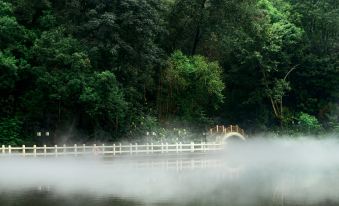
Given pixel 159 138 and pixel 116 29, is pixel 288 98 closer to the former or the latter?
pixel 159 138

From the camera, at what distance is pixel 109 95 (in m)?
36.5

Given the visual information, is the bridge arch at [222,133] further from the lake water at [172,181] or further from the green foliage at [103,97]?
the green foliage at [103,97]

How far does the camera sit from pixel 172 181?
931 inches

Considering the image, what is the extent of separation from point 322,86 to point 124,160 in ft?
78.4

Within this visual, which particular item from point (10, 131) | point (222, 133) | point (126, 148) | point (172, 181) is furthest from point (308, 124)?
point (172, 181)

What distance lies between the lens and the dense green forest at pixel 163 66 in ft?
120

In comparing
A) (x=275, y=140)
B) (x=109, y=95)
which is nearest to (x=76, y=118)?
(x=109, y=95)

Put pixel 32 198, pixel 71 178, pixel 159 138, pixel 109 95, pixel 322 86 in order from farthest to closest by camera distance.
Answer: pixel 322 86, pixel 159 138, pixel 109 95, pixel 71 178, pixel 32 198

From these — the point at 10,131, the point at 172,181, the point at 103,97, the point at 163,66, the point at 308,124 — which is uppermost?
the point at 163,66

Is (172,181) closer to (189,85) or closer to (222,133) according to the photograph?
(222,133)

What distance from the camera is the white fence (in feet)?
112

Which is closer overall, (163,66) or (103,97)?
(103,97)

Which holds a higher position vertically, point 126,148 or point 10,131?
point 10,131

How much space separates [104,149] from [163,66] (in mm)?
9782
